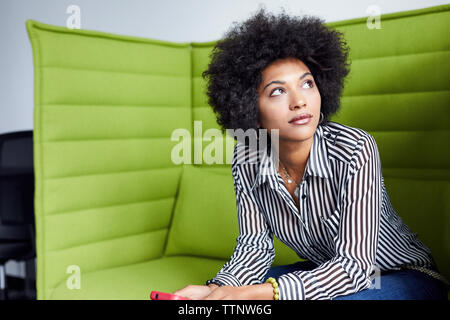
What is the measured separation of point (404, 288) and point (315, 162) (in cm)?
36

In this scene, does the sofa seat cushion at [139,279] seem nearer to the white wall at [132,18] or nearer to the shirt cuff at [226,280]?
the shirt cuff at [226,280]

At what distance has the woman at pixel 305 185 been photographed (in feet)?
3.68

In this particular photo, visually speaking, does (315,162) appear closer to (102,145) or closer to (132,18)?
(102,145)

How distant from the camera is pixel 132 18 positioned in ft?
8.21

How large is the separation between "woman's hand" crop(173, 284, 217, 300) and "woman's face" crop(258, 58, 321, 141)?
0.40 meters

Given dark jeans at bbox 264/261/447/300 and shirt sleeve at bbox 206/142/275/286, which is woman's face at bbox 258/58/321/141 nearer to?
shirt sleeve at bbox 206/142/275/286

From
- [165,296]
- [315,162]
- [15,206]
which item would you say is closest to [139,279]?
[165,296]

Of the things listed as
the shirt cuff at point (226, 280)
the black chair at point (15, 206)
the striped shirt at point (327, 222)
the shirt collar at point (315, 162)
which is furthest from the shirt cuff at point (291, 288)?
the black chair at point (15, 206)

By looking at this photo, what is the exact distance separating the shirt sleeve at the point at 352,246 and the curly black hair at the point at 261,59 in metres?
Answer: 0.23

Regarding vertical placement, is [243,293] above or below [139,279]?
above
